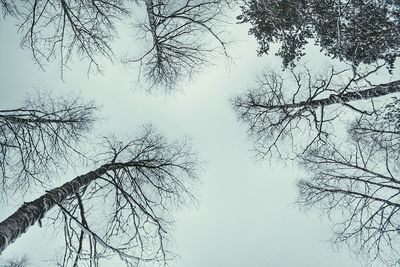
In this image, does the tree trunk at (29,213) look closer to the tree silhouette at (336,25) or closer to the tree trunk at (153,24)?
the tree trunk at (153,24)

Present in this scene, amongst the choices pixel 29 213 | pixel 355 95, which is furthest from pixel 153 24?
pixel 355 95

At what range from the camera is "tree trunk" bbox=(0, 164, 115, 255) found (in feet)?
13.1

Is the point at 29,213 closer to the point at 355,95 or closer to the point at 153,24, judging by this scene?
the point at 153,24

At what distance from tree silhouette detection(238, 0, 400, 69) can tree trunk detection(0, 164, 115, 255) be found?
7051 millimetres

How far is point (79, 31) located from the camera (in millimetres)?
6305

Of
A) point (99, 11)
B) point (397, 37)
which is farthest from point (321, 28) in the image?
point (99, 11)

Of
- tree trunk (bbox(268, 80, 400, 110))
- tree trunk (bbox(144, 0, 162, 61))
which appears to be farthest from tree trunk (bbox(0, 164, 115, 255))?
tree trunk (bbox(268, 80, 400, 110))

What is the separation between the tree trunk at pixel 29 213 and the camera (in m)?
4.00

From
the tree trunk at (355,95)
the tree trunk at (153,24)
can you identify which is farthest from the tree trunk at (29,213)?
the tree trunk at (355,95)

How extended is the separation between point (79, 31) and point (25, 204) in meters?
3.34

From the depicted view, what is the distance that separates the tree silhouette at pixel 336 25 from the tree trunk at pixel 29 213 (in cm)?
705

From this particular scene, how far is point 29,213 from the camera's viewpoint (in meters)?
4.61

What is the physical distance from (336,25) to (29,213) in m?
9.35

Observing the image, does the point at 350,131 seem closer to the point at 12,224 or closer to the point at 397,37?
the point at 397,37
